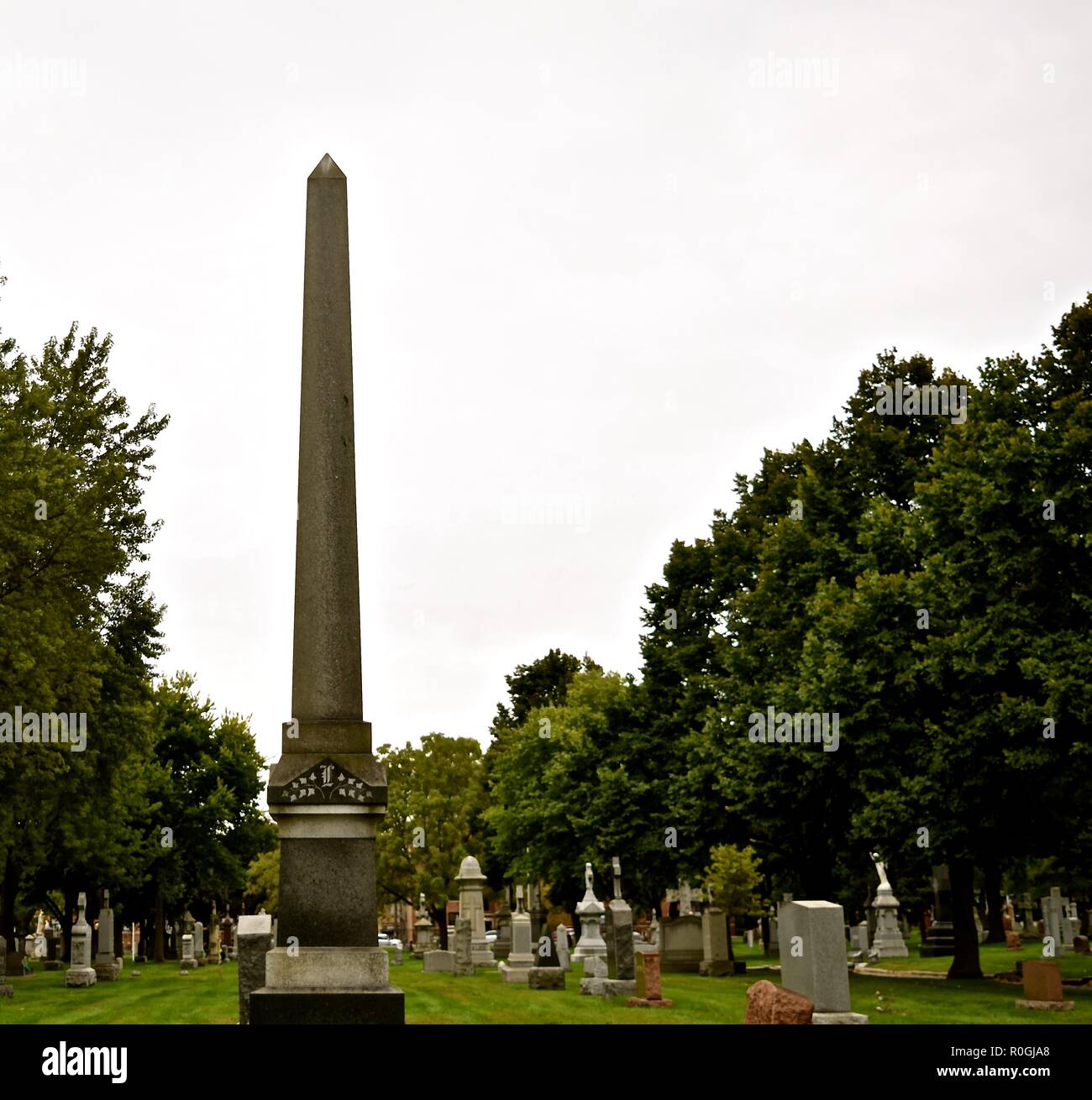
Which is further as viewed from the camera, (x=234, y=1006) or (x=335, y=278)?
(x=234, y=1006)

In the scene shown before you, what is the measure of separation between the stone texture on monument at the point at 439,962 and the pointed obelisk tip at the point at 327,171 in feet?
109

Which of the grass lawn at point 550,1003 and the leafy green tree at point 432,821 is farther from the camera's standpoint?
the leafy green tree at point 432,821

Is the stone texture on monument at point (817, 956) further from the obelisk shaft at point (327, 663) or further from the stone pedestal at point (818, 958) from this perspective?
the obelisk shaft at point (327, 663)

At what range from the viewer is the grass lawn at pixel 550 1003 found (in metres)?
21.8

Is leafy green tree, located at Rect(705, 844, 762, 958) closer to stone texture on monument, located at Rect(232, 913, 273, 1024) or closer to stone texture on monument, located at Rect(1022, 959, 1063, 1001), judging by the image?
stone texture on monument, located at Rect(1022, 959, 1063, 1001)

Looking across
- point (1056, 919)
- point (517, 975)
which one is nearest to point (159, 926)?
point (517, 975)

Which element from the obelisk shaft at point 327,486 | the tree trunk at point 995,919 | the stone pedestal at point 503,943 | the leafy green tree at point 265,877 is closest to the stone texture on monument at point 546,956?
the stone pedestal at point 503,943

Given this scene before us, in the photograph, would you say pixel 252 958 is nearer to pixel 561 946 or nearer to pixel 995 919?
pixel 561 946

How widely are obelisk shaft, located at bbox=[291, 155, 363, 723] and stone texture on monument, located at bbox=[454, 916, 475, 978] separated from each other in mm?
29132

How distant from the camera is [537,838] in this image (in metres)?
57.3

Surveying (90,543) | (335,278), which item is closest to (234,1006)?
(90,543)

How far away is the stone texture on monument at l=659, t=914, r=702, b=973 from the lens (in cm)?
4059
